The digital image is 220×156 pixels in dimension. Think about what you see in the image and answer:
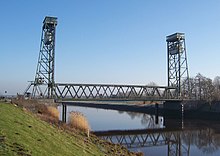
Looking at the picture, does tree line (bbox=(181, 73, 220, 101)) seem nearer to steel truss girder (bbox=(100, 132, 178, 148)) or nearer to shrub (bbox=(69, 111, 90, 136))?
steel truss girder (bbox=(100, 132, 178, 148))

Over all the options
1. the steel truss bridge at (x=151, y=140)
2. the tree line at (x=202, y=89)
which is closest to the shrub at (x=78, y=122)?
the steel truss bridge at (x=151, y=140)

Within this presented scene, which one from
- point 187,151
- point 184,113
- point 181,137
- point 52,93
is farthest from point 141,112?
point 187,151

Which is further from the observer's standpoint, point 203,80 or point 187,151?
point 203,80

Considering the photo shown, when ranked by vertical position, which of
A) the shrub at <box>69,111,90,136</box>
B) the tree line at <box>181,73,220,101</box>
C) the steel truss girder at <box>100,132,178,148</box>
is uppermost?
the tree line at <box>181,73,220,101</box>

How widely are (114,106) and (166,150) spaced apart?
79.8 meters

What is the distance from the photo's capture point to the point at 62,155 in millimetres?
12898

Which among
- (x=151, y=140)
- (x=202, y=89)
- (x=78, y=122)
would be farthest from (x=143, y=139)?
(x=202, y=89)

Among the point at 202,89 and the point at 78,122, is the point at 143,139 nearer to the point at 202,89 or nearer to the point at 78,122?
the point at 78,122

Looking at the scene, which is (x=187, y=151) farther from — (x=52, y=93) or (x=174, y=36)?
(x=174, y=36)

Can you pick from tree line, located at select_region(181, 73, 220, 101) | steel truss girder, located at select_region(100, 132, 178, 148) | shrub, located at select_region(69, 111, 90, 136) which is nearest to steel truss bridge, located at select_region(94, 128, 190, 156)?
steel truss girder, located at select_region(100, 132, 178, 148)

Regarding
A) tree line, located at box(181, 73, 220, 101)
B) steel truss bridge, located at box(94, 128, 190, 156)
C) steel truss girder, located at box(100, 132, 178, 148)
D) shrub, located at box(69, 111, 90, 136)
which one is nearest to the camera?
steel truss bridge, located at box(94, 128, 190, 156)

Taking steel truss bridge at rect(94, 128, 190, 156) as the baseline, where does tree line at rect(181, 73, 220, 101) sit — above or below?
above

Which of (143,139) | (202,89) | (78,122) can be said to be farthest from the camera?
(202,89)

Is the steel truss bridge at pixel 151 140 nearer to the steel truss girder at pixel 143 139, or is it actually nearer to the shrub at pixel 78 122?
the steel truss girder at pixel 143 139
